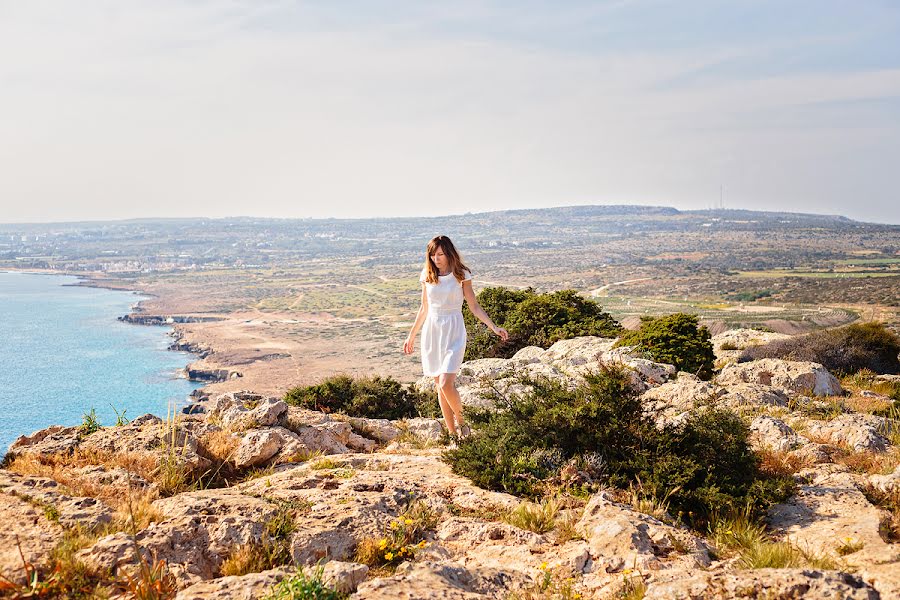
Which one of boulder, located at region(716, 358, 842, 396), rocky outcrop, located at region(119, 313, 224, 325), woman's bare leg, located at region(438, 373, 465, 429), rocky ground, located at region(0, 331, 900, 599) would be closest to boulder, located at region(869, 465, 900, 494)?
rocky ground, located at region(0, 331, 900, 599)

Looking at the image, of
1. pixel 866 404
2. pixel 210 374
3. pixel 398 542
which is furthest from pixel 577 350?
pixel 210 374

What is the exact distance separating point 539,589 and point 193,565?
1986 millimetres

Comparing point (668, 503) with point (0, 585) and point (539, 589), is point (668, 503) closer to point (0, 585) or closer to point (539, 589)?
point (539, 589)

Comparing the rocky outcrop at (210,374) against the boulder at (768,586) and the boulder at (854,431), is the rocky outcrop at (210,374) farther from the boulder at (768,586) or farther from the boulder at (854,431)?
the boulder at (768,586)

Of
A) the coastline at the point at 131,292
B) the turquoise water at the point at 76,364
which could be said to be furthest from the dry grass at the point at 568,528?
the coastline at the point at 131,292

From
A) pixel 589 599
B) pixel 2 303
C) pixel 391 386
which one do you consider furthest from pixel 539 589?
pixel 2 303

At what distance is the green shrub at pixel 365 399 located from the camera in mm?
11719

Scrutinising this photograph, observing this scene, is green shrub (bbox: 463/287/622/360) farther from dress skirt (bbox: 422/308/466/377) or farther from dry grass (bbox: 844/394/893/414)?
dress skirt (bbox: 422/308/466/377)

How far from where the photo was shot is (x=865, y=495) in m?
5.10

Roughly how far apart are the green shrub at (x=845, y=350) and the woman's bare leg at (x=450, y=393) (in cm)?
1146

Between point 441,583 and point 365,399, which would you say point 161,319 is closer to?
point 365,399

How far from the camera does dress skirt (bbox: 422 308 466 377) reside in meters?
6.99

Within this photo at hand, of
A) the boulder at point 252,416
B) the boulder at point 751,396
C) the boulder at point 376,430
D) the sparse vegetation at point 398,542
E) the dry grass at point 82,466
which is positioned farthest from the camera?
the boulder at point 751,396

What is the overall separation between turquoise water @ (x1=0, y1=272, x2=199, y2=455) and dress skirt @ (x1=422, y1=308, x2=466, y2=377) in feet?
61.3
